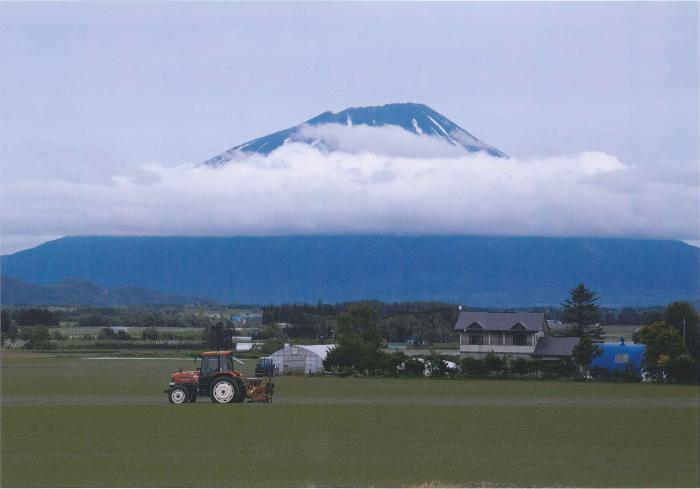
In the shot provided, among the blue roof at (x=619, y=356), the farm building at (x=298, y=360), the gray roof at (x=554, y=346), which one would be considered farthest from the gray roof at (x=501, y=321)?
the farm building at (x=298, y=360)

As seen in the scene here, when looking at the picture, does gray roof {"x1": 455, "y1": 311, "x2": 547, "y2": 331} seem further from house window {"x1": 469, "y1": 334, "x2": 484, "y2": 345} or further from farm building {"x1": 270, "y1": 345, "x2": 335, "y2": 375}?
farm building {"x1": 270, "y1": 345, "x2": 335, "y2": 375}

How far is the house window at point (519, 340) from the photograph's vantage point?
79.2m

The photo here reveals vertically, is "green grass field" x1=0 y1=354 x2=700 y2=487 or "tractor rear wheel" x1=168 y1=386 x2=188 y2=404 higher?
"tractor rear wheel" x1=168 y1=386 x2=188 y2=404

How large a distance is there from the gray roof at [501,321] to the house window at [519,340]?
583 millimetres

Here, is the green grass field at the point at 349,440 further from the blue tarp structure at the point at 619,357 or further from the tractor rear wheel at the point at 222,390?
the blue tarp structure at the point at 619,357

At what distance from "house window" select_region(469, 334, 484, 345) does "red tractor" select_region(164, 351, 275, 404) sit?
142 ft

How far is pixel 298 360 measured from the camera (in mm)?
69562

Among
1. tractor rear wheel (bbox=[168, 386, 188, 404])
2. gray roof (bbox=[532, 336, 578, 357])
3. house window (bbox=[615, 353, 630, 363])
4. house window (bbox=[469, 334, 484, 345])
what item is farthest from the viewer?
house window (bbox=[469, 334, 484, 345])

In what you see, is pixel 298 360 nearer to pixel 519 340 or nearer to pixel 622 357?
pixel 519 340

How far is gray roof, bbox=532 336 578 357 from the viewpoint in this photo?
77.2m

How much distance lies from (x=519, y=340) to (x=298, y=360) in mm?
18513

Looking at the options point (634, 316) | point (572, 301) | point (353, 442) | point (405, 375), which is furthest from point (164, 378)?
point (634, 316)

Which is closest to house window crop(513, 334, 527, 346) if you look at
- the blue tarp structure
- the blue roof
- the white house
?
the white house

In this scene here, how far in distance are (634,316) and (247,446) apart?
515 ft
